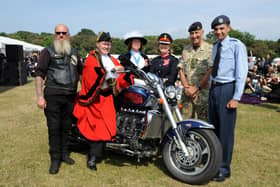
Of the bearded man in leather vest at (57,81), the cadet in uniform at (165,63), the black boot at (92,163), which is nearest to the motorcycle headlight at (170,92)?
the cadet in uniform at (165,63)

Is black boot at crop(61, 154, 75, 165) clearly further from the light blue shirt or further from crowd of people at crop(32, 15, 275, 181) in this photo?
the light blue shirt

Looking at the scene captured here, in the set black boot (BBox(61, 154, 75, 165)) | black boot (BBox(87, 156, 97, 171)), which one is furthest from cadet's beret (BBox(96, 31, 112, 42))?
black boot (BBox(61, 154, 75, 165))

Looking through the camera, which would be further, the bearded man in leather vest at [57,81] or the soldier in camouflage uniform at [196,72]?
the soldier in camouflage uniform at [196,72]

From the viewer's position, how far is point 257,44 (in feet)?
253

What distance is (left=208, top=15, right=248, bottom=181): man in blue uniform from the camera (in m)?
3.04

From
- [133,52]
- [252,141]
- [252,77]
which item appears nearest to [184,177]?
[133,52]

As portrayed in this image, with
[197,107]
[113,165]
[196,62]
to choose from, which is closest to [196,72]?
[196,62]

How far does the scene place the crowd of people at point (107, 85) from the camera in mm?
3127

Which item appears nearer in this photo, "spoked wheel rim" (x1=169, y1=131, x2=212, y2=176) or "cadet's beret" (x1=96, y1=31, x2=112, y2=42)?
"spoked wheel rim" (x1=169, y1=131, x2=212, y2=176)

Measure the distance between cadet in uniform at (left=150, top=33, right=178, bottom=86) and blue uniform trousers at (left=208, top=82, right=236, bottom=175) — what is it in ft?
2.98

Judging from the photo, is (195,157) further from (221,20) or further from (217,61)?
(221,20)

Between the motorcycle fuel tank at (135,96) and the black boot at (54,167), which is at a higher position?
the motorcycle fuel tank at (135,96)

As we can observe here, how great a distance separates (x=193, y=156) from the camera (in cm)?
312

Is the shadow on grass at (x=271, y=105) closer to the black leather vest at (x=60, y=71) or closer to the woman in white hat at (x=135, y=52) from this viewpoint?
the woman in white hat at (x=135, y=52)
